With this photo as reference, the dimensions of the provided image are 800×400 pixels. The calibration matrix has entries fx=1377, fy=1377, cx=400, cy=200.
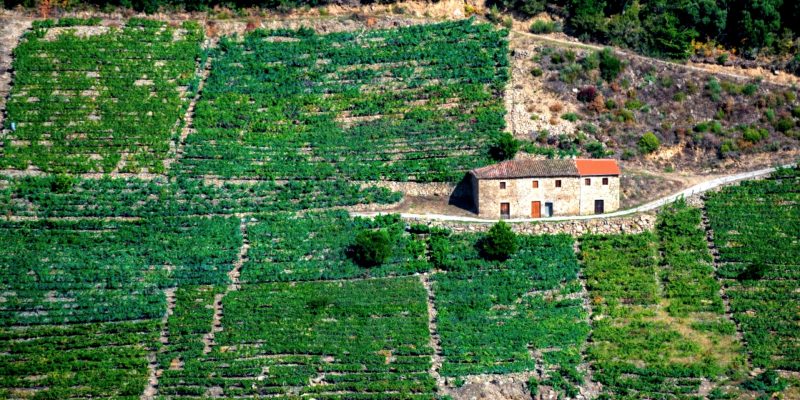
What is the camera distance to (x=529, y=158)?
78125mm

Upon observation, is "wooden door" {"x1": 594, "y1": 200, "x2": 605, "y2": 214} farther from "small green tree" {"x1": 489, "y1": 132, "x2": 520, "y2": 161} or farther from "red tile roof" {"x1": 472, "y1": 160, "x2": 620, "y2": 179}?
"small green tree" {"x1": 489, "y1": 132, "x2": 520, "y2": 161}

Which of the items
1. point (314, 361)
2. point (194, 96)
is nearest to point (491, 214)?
point (314, 361)

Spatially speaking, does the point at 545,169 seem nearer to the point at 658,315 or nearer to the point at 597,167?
the point at 597,167

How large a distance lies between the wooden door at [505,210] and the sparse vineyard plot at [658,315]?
479 centimetres

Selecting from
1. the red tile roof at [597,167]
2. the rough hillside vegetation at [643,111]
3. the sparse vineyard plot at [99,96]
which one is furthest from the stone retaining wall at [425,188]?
Answer: the sparse vineyard plot at [99,96]

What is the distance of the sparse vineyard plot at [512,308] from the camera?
6744cm

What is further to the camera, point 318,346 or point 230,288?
point 230,288

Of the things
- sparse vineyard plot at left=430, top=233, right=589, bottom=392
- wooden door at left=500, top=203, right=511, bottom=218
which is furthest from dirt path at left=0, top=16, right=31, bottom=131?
Result: wooden door at left=500, top=203, right=511, bottom=218

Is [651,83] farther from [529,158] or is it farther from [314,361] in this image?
[314,361]

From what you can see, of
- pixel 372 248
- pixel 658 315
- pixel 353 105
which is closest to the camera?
pixel 658 315

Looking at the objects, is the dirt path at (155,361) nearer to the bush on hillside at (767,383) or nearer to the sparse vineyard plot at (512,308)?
the sparse vineyard plot at (512,308)

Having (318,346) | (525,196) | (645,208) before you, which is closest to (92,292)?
(318,346)

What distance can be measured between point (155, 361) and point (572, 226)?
23449 millimetres

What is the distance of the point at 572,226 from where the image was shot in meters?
74.8
